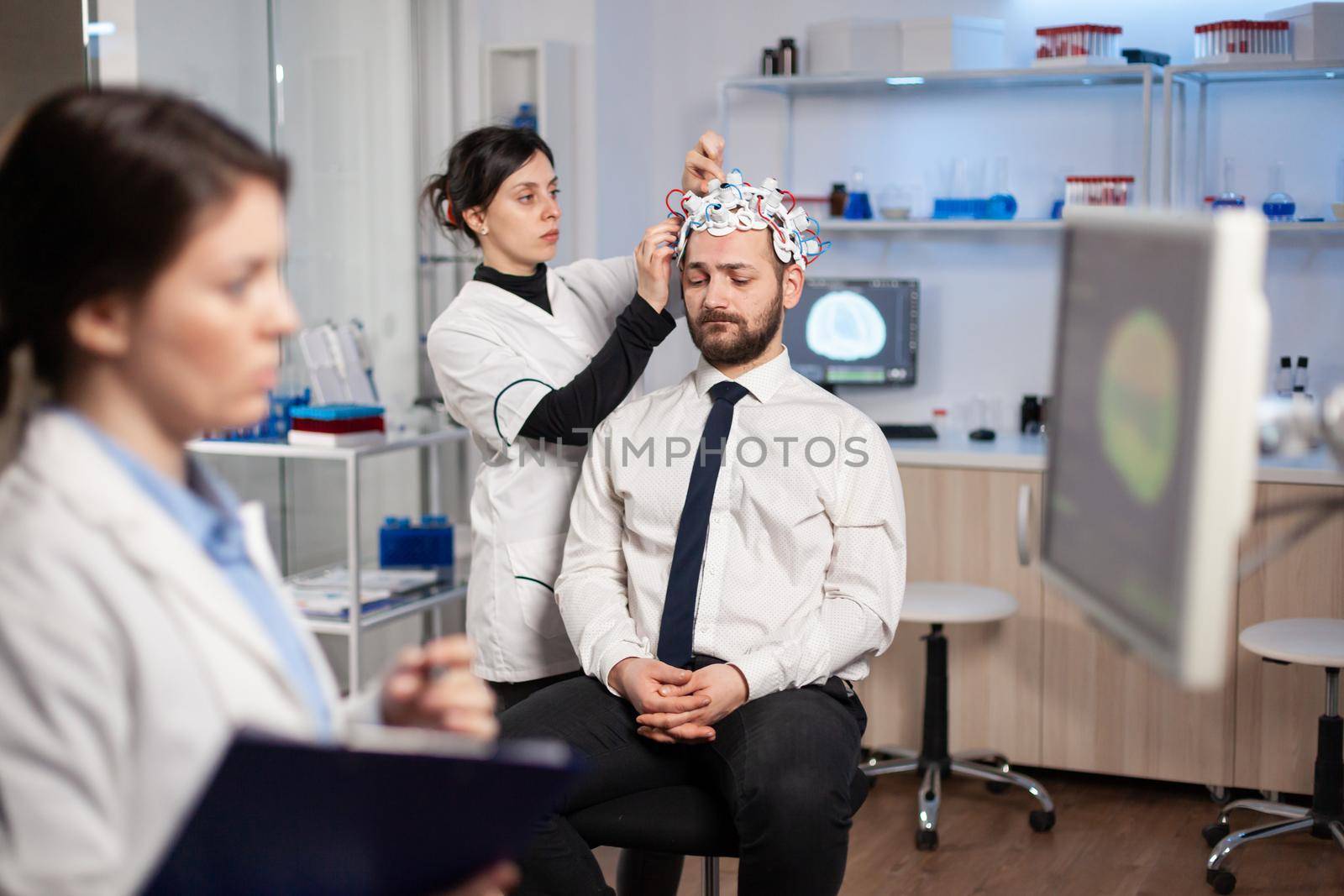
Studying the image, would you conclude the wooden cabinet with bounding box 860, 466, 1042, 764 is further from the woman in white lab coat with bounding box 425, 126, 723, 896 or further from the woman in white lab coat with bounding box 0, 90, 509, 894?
the woman in white lab coat with bounding box 0, 90, 509, 894

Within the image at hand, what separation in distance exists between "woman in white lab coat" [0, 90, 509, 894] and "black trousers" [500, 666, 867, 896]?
0.96 m

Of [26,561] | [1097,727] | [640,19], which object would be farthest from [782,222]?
[640,19]

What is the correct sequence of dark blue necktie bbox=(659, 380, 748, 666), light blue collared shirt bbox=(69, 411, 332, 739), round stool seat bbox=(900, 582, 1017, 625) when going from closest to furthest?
light blue collared shirt bbox=(69, 411, 332, 739)
dark blue necktie bbox=(659, 380, 748, 666)
round stool seat bbox=(900, 582, 1017, 625)

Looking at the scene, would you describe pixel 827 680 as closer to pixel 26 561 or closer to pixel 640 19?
pixel 26 561

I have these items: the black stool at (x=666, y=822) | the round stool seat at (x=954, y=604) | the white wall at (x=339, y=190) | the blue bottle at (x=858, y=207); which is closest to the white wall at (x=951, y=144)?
the blue bottle at (x=858, y=207)

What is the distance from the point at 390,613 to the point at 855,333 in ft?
5.27

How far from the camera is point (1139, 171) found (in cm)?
383

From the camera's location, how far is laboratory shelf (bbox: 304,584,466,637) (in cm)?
321

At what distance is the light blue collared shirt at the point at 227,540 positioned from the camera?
3.04 feet

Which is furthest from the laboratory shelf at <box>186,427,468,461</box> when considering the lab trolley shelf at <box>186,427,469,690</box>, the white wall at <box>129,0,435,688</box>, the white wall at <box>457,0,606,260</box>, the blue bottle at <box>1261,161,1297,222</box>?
the blue bottle at <box>1261,161,1297,222</box>

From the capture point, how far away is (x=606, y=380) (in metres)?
2.17

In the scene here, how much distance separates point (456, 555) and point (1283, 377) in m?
2.35

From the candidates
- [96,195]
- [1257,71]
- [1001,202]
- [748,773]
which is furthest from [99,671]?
[1257,71]

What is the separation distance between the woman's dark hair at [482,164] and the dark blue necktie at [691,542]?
1.83 feet
